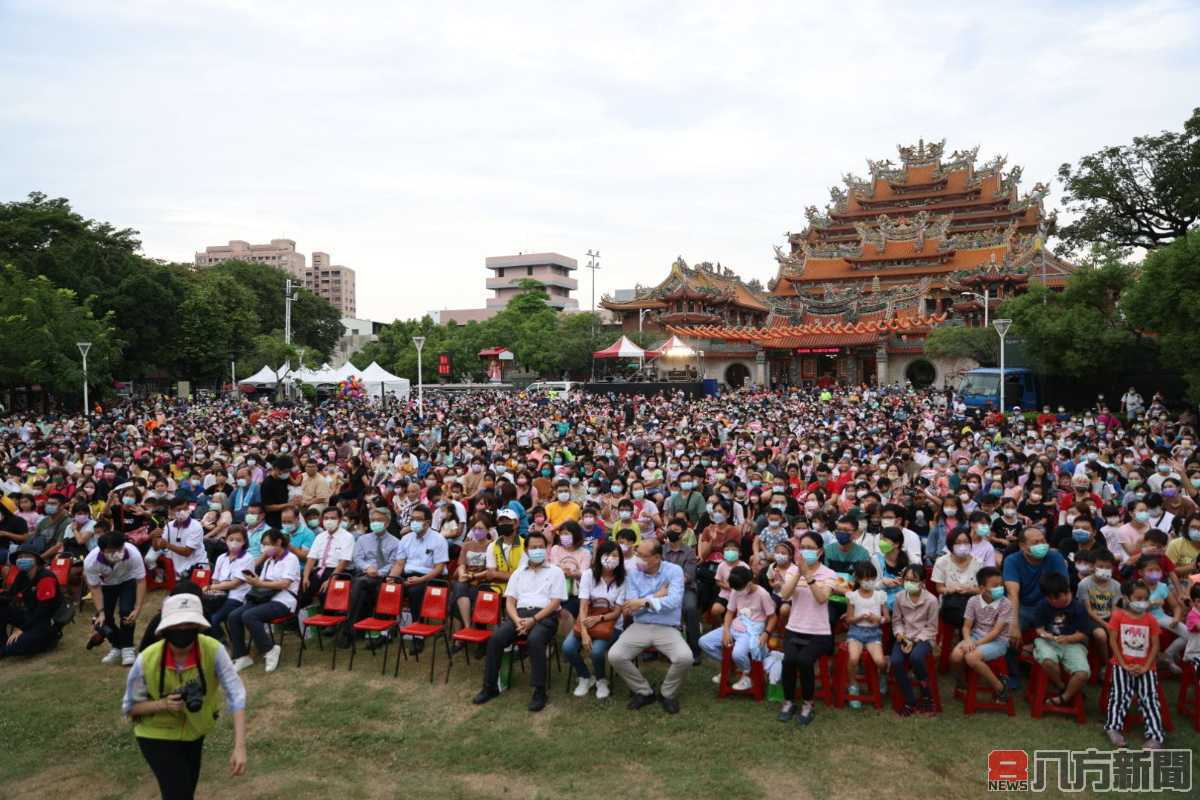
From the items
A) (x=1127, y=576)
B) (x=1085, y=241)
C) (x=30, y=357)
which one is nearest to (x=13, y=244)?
(x=30, y=357)

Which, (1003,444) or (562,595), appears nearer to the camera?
(562,595)

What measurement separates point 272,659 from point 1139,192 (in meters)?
33.9

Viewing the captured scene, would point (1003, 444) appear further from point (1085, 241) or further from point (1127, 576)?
point (1085, 241)

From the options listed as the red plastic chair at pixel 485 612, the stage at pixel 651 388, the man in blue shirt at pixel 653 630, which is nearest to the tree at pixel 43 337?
the stage at pixel 651 388

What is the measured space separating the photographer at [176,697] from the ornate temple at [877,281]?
40.9 metres

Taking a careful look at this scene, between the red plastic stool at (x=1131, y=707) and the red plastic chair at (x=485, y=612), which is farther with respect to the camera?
the red plastic chair at (x=485, y=612)

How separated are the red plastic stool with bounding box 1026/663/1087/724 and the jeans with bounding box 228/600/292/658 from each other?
646 cm

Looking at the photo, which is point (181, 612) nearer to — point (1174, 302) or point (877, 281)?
point (1174, 302)

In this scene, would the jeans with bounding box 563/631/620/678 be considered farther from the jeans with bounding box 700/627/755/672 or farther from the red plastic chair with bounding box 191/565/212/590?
the red plastic chair with bounding box 191/565/212/590

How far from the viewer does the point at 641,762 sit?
517 centimetres

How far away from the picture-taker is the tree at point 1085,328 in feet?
→ 74.6

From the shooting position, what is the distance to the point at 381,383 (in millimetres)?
38344

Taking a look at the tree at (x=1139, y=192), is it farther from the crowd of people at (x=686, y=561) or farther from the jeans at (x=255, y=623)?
the jeans at (x=255, y=623)

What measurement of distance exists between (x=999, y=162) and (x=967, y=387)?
97.7ft
